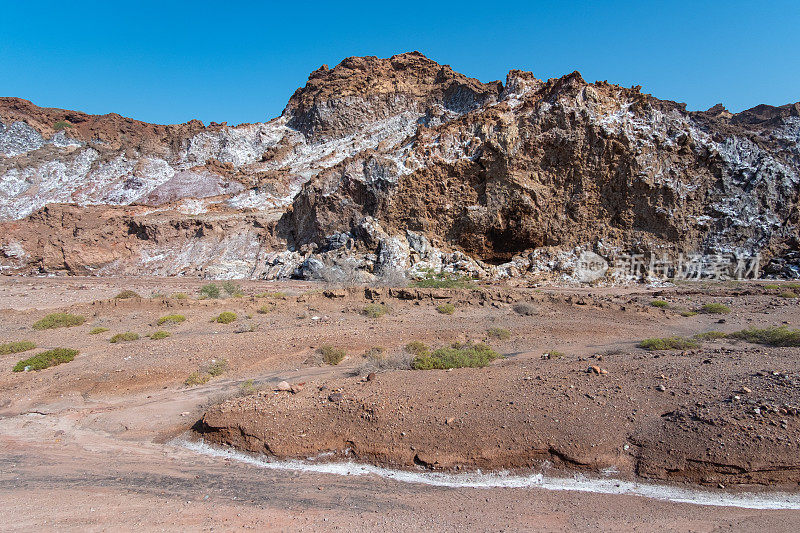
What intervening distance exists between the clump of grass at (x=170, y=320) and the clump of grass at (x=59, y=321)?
7.66ft

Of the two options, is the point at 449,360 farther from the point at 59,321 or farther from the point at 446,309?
the point at 59,321

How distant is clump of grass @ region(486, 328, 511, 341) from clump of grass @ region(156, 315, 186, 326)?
9225mm

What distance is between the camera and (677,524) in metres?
3.56

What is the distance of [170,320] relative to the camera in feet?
40.2

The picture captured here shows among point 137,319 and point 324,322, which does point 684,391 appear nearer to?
point 324,322

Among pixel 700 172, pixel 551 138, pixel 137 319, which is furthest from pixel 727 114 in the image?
pixel 137 319

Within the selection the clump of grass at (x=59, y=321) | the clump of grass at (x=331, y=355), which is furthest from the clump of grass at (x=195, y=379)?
the clump of grass at (x=59, y=321)

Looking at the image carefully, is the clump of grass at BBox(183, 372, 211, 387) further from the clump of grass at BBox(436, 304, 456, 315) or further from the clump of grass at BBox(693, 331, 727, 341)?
the clump of grass at BBox(693, 331, 727, 341)

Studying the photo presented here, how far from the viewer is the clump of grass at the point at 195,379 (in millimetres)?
7867

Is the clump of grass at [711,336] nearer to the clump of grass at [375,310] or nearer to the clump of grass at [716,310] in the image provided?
the clump of grass at [716,310]

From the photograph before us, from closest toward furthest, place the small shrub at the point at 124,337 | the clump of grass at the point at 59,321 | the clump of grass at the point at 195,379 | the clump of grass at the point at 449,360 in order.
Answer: the clump of grass at the point at 449,360 → the clump of grass at the point at 195,379 → the small shrub at the point at 124,337 → the clump of grass at the point at 59,321

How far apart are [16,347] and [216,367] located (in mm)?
5444

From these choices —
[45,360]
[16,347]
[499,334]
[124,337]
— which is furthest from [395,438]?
[16,347]

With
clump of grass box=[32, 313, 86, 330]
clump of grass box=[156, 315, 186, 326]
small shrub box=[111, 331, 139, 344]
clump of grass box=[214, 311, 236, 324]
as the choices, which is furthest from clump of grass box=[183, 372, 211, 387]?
clump of grass box=[32, 313, 86, 330]
